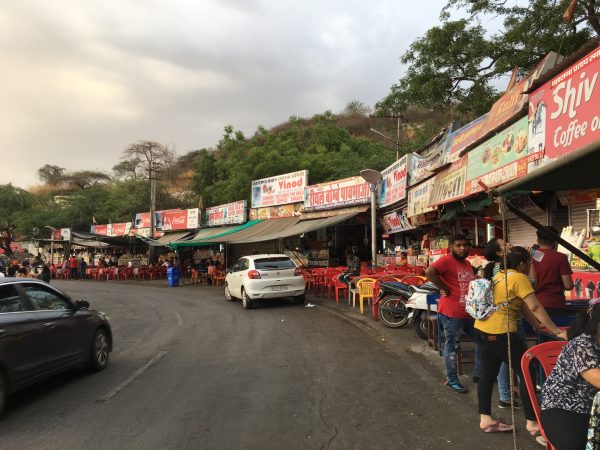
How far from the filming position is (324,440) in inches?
158

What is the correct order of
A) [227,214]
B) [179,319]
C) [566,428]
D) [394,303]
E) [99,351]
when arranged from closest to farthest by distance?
[566,428] < [99,351] < [394,303] < [179,319] < [227,214]

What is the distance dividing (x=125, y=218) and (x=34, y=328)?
44569mm

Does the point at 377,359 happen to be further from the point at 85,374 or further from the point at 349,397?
the point at 85,374

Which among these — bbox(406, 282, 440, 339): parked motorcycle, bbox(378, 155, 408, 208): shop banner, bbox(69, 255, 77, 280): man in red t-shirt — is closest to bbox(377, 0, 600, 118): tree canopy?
bbox(378, 155, 408, 208): shop banner

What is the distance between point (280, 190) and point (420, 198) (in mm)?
11566

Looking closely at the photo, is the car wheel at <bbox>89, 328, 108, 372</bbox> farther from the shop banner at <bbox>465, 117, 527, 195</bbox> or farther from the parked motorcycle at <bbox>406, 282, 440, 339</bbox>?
the shop banner at <bbox>465, 117, 527, 195</bbox>

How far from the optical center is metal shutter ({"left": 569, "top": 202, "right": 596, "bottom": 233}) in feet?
26.4

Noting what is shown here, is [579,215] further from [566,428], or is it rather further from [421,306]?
[566,428]

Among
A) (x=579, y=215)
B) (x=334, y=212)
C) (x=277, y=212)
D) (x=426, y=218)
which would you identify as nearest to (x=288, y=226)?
(x=334, y=212)

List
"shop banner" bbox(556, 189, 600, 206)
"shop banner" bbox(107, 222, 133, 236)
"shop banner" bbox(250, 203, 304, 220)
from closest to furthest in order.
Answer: "shop banner" bbox(556, 189, 600, 206) → "shop banner" bbox(250, 203, 304, 220) → "shop banner" bbox(107, 222, 133, 236)

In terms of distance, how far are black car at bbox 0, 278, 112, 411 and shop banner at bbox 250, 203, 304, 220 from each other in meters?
17.0

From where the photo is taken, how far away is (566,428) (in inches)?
100

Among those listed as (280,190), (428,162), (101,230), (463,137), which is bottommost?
(101,230)

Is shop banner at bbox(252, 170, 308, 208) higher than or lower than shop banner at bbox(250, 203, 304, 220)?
higher
